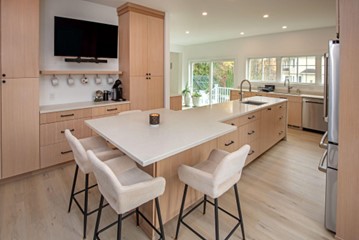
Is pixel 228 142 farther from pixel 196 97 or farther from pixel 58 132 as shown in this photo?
pixel 196 97

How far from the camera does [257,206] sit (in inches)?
100

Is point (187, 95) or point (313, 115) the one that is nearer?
point (313, 115)

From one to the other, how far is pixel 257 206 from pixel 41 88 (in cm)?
354

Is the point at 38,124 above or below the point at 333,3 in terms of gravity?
below

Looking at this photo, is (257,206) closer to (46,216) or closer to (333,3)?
(46,216)

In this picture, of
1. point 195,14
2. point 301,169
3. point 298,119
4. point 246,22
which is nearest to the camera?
point 301,169

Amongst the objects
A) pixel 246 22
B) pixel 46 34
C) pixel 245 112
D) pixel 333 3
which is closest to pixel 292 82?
pixel 246 22

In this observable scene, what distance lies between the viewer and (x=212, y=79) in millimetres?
9648

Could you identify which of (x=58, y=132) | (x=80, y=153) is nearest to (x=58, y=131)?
(x=58, y=132)

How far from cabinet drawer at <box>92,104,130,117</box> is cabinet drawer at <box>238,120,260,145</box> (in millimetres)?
2118

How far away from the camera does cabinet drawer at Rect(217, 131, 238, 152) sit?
2754 millimetres

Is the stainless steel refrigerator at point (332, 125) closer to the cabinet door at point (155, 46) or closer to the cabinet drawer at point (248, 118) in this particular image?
the cabinet drawer at point (248, 118)

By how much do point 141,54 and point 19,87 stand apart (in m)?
2.10

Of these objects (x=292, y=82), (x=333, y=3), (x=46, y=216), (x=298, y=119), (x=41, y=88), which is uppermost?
(x=333, y=3)
